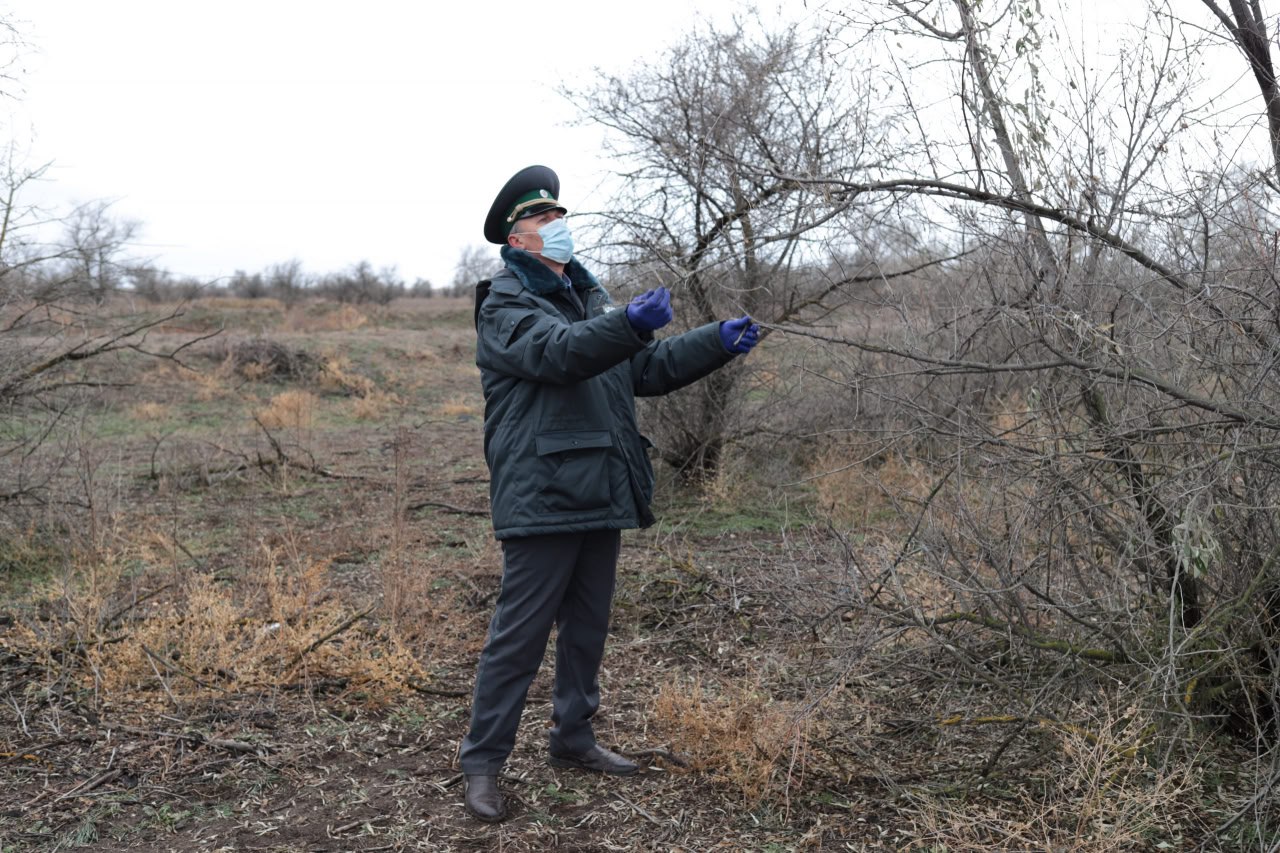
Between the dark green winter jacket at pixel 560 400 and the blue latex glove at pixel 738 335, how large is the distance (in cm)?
4

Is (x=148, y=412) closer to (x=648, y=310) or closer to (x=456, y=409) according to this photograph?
(x=456, y=409)

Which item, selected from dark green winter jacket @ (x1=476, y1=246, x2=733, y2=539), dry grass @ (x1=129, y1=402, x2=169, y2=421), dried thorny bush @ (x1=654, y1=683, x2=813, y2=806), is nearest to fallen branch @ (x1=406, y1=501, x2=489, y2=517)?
dried thorny bush @ (x1=654, y1=683, x2=813, y2=806)

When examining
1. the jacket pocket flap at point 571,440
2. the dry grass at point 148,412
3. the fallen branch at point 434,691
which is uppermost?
the jacket pocket flap at point 571,440

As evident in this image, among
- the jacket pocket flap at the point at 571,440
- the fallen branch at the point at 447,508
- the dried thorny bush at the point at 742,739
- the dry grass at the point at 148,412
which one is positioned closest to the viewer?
the jacket pocket flap at the point at 571,440

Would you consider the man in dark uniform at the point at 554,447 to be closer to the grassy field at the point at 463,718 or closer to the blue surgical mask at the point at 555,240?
the blue surgical mask at the point at 555,240

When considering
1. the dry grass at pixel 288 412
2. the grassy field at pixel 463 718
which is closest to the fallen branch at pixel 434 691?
the grassy field at pixel 463 718

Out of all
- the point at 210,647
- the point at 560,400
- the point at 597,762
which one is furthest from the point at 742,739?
the point at 210,647

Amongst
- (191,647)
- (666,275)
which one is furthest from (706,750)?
(666,275)

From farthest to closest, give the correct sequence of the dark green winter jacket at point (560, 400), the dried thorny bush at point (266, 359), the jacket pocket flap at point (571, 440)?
the dried thorny bush at point (266, 359)
the jacket pocket flap at point (571, 440)
the dark green winter jacket at point (560, 400)

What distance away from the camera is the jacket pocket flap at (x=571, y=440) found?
128 inches

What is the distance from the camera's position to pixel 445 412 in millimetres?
16422

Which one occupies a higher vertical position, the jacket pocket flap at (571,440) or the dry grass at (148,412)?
the jacket pocket flap at (571,440)

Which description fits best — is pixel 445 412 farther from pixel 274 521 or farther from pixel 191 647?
pixel 191 647

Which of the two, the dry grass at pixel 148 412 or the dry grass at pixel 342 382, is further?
the dry grass at pixel 342 382
